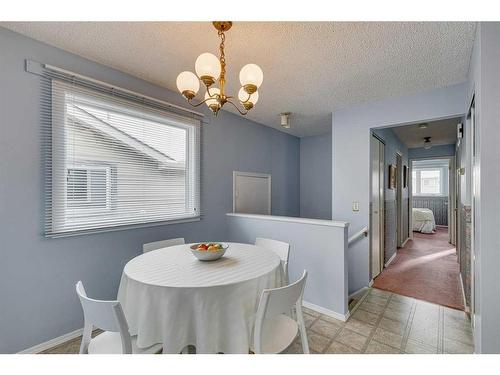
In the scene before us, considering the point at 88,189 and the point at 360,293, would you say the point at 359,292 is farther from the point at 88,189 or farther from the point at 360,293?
the point at 88,189

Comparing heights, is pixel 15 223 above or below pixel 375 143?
below

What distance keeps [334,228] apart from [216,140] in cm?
184

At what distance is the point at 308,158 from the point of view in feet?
15.6

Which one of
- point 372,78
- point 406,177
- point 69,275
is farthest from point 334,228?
point 406,177

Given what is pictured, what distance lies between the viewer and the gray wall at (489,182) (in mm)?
1345

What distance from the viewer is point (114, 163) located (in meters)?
2.18

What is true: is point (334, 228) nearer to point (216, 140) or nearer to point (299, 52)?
point (299, 52)

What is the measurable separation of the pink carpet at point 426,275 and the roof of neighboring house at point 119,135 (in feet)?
10.1

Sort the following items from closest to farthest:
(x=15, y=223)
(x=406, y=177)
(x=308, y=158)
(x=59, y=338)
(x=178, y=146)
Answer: (x=15, y=223), (x=59, y=338), (x=178, y=146), (x=308, y=158), (x=406, y=177)

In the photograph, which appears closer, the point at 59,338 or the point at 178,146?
the point at 59,338

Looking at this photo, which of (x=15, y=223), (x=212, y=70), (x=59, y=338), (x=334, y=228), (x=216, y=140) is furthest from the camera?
(x=216, y=140)

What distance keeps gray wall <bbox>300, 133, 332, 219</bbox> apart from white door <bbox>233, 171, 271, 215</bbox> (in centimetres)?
110

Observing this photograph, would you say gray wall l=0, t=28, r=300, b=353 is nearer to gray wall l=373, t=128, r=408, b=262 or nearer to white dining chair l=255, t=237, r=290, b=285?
white dining chair l=255, t=237, r=290, b=285

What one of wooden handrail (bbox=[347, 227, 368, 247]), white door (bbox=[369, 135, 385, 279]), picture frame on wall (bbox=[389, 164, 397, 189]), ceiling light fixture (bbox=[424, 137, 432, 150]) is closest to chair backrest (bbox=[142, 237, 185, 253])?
wooden handrail (bbox=[347, 227, 368, 247])
